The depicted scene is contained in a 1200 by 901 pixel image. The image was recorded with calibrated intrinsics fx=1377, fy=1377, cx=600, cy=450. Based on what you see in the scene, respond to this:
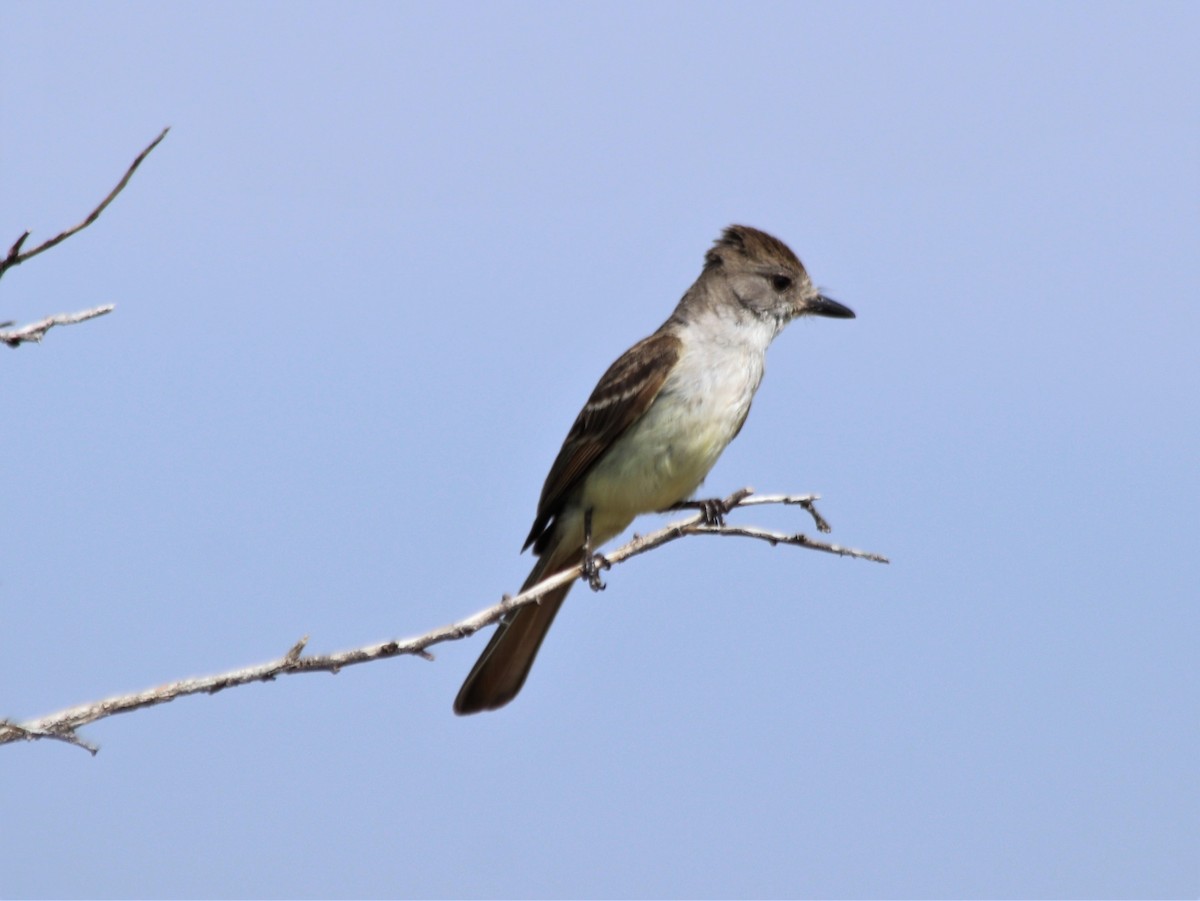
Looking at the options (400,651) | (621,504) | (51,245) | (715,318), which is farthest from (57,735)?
(715,318)

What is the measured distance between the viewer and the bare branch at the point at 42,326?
345 cm

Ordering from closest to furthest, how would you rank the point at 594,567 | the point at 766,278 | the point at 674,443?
1. the point at 594,567
2. the point at 674,443
3. the point at 766,278

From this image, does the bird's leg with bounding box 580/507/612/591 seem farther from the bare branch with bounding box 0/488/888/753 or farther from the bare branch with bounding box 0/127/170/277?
the bare branch with bounding box 0/127/170/277

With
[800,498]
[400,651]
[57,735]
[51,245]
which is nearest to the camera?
[51,245]

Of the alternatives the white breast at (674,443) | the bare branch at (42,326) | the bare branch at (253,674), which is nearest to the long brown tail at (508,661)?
the white breast at (674,443)

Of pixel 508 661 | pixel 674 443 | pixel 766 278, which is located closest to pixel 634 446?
pixel 674 443

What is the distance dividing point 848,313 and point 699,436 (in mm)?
1507

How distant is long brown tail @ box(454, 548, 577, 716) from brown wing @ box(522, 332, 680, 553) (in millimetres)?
380

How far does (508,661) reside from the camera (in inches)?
259

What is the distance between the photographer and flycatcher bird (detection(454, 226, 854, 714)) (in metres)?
6.46

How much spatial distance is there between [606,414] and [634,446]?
0.28 meters

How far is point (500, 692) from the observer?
6.58m

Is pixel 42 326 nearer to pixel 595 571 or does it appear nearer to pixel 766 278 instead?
pixel 595 571

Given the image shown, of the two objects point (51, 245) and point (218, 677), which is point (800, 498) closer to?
point (218, 677)
